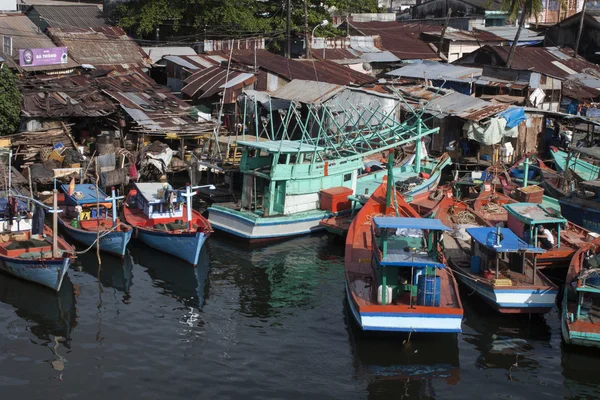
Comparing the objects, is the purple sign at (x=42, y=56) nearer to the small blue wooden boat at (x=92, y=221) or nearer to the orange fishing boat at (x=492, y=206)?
the small blue wooden boat at (x=92, y=221)

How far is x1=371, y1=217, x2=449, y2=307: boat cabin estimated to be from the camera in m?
19.9

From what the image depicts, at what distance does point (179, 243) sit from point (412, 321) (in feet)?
32.8

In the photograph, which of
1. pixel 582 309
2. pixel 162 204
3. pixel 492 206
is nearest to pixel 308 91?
pixel 492 206

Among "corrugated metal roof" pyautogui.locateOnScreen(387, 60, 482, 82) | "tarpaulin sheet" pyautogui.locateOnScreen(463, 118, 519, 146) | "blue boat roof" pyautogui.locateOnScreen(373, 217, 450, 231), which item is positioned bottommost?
"blue boat roof" pyautogui.locateOnScreen(373, 217, 450, 231)

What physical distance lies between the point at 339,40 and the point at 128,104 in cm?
2059

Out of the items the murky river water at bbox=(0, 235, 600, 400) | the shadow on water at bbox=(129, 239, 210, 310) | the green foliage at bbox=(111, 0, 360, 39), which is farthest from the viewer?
the green foliage at bbox=(111, 0, 360, 39)

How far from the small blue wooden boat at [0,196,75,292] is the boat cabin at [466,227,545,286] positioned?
1249 cm

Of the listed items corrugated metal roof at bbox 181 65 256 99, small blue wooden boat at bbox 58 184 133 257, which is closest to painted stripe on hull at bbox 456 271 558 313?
small blue wooden boat at bbox 58 184 133 257

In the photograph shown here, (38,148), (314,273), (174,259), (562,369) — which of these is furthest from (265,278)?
(38,148)

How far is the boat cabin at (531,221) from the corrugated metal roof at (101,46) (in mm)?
27914

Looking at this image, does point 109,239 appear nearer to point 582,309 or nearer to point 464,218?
point 464,218

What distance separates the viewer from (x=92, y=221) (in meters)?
27.8

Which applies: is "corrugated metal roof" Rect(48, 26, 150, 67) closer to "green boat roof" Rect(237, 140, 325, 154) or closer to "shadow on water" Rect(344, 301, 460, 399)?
"green boat roof" Rect(237, 140, 325, 154)

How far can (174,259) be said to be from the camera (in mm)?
27203
